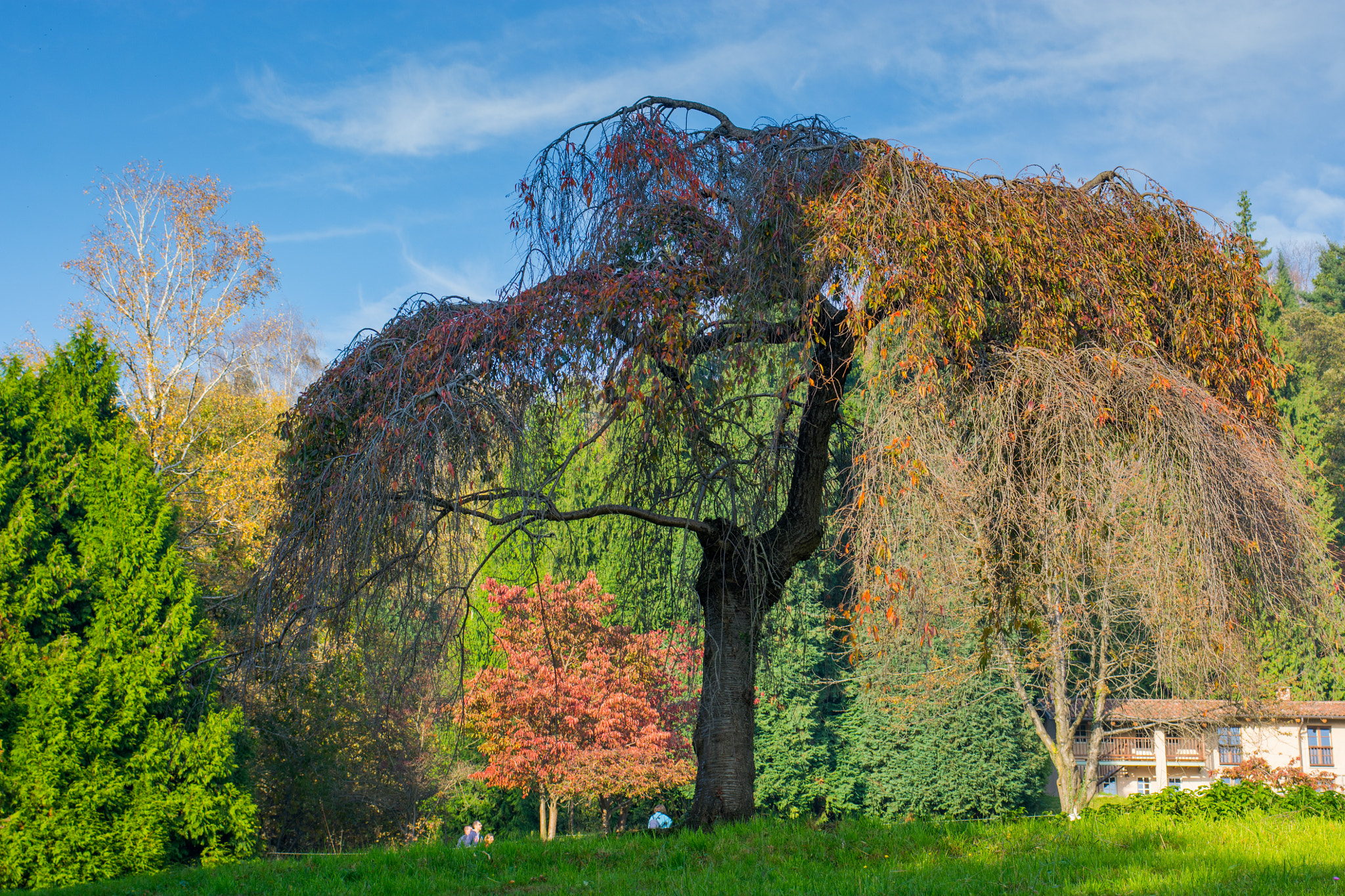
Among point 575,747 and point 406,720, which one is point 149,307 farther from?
point 575,747

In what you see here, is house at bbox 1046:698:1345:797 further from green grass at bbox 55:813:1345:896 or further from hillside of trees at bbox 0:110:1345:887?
green grass at bbox 55:813:1345:896

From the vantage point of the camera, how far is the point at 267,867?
6449mm

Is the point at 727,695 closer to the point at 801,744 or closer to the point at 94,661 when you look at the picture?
the point at 94,661

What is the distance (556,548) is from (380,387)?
44.7ft

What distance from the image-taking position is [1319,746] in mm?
25094

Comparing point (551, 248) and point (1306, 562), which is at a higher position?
point (551, 248)

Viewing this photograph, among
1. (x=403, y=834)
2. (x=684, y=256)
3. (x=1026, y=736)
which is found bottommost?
(x=403, y=834)

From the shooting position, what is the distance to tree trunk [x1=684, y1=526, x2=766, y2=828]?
6.71 m

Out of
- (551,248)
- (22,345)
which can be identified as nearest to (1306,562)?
(551,248)

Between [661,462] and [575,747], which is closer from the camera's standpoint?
[661,462]

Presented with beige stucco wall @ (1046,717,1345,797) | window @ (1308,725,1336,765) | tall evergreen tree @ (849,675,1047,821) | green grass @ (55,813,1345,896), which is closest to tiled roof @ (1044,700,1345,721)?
beige stucco wall @ (1046,717,1345,797)

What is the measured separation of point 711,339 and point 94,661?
7140 millimetres

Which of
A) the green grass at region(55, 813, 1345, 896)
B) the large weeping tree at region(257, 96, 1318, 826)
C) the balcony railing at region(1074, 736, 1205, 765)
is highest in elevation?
the large weeping tree at region(257, 96, 1318, 826)

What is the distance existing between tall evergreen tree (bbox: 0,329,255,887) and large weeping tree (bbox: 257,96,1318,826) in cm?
348
